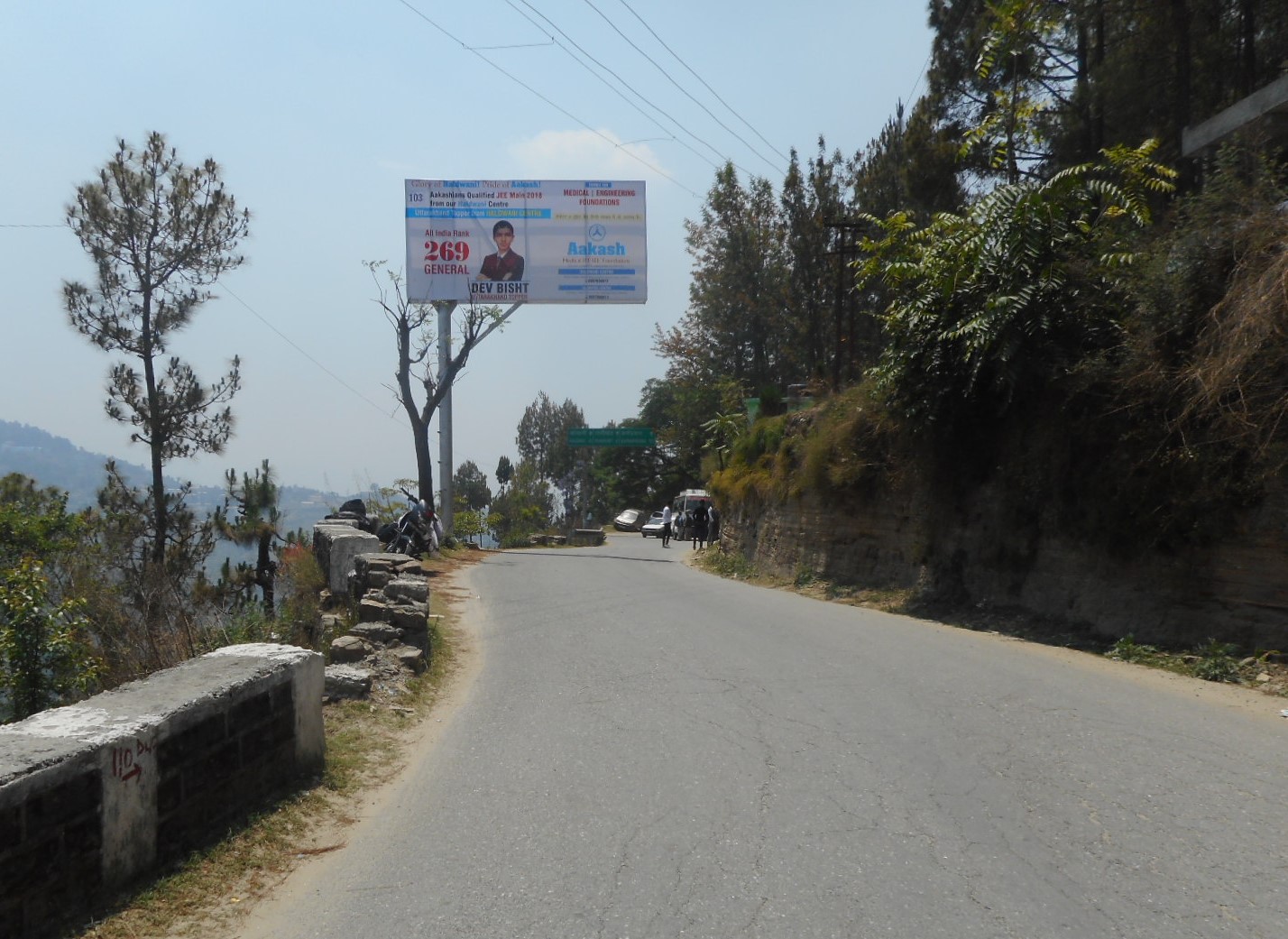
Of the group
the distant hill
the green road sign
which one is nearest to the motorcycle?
the distant hill

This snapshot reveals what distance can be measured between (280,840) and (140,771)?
102cm

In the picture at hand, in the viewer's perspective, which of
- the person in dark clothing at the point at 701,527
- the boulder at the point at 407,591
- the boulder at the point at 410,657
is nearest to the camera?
the boulder at the point at 410,657

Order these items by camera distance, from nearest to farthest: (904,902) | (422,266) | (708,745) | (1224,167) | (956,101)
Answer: (904,902), (708,745), (1224,167), (956,101), (422,266)

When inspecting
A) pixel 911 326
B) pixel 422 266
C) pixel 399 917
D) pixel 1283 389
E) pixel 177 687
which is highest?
pixel 422 266

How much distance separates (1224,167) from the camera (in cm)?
1141

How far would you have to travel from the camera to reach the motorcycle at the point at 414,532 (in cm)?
2288

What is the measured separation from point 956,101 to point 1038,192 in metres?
13.7

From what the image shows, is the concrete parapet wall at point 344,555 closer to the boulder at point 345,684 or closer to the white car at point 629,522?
the boulder at point 345,684

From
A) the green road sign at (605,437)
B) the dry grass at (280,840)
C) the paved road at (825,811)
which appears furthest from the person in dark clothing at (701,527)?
the dry grass at (280,840)

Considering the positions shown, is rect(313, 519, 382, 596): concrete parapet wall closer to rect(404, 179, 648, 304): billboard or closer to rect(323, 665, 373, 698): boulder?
rect(323, 665, 373, 698): boulder

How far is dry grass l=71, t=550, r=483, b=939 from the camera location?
449cm

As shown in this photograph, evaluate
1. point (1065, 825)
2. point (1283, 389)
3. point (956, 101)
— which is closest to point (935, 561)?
point (1283, 389)

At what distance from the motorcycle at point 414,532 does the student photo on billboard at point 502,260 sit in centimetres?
840

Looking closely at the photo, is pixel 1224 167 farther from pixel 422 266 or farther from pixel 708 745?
pixel 422 266
